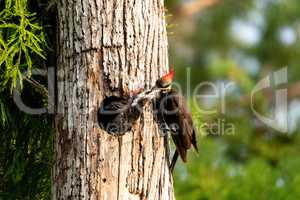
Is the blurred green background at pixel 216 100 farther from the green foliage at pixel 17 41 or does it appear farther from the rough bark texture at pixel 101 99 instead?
the rough bark texture at pixel 101 99

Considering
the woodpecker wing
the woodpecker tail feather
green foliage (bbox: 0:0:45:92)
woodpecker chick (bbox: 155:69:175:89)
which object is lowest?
the woodpecker tail feather

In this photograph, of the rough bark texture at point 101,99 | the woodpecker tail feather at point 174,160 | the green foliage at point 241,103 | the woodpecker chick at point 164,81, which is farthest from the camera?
the green foliage at point 241,103

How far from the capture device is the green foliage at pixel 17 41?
3738 millimetres

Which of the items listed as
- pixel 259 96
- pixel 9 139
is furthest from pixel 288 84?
pixel 9 139

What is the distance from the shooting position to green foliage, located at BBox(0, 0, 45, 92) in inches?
147

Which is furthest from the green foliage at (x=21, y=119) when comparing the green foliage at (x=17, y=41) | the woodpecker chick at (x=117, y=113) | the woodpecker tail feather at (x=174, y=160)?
the woodpecker tail feather at (x=174, y=160)

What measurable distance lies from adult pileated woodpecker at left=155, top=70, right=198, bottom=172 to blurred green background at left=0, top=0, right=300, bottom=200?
548 millimetres

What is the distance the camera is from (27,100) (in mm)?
3992

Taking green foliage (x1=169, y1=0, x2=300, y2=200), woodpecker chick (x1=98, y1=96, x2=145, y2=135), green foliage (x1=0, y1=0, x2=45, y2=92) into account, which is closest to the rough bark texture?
woodpecker chick (x1=98, y1=96, x2=145, y2=135)

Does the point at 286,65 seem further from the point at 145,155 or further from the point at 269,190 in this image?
the point at 145,155

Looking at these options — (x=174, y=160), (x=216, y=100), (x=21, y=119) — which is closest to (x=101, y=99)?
(x=174, y=160)

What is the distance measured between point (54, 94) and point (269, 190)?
2.88 m

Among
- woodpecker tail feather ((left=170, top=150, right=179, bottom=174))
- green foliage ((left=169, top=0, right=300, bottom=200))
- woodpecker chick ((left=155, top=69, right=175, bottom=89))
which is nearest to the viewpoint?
woodpecker chick ((left=155, top=69, right=175, bottom=89))

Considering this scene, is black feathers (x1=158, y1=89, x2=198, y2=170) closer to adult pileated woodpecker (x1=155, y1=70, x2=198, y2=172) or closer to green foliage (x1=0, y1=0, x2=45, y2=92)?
adult pileated woodpecker (x1=155, y1=70, x2=198, y2=172)
